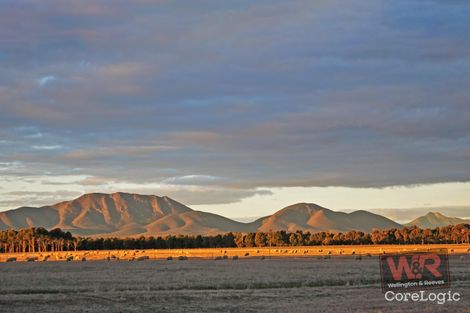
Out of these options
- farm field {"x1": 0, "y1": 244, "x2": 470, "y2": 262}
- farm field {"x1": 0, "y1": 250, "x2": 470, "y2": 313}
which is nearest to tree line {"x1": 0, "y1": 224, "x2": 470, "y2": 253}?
farm field {"x1": 0, "y1": 244, "x2": 470, "y2": 262}

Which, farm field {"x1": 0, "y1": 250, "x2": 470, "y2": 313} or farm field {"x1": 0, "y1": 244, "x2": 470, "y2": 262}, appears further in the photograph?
farm field {"x1": 0, "y1": 244, "x2": 470, "y2": 262}

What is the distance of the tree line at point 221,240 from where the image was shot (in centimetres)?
17562

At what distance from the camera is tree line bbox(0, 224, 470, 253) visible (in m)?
176

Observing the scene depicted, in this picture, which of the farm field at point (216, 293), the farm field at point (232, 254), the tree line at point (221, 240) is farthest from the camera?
the tree line at point (221, 240)

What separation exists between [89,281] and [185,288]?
9.46 meters

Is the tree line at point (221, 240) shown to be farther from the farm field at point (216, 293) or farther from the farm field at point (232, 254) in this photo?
the farm field at point (216, 293)

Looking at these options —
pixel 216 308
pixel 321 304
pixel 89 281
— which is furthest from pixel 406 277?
pixel 89 281

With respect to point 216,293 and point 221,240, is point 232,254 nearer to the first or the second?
point 216,293

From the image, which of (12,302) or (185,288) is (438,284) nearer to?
(185,288)

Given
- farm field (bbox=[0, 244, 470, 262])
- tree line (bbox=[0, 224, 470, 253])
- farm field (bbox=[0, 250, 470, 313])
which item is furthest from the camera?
tree line (bbox=[0, 224, 470, 253])

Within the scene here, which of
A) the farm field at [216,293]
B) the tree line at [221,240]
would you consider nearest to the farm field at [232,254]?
the farm field at [216,293]

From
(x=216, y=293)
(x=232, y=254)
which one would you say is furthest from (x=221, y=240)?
(x=216, y=293)

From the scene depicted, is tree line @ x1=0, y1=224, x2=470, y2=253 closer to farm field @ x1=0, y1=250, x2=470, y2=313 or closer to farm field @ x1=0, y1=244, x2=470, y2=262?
farm field @ x1=0, y1=244, x2=470, y2=262

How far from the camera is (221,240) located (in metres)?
Answer: 188
